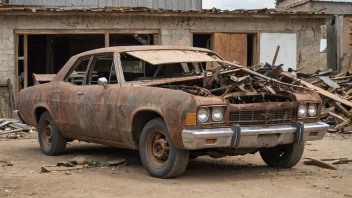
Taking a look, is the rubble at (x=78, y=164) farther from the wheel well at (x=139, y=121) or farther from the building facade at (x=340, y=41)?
the building facade at (x=340, y=41)

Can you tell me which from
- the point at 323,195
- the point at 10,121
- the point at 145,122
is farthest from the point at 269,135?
the point at 10,121

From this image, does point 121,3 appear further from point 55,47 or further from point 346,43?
point 346,43

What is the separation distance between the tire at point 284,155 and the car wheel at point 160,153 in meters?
1.57

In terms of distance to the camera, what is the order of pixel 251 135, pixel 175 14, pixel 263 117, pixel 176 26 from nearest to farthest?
pixel 251 135 → pixel 263 117 → pixel 175 14 → pixel 176 26

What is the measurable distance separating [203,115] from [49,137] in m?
3.77

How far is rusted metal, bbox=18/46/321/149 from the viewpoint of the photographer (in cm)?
639

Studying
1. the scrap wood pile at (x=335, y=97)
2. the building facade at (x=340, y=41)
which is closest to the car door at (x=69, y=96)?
the scrap wood pile at (x=335, y=97)

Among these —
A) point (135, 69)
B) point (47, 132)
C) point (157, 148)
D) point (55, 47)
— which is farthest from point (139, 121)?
point (55, 47)

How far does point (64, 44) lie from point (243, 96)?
17.6m

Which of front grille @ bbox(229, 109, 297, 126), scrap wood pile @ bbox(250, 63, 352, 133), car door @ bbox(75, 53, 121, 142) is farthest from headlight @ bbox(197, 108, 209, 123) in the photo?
scrap wood pile @ bbox(250, 63, 352, 133)

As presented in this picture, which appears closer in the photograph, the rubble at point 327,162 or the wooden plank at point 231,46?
the rubble at point 327,162

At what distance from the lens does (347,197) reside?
5.77m

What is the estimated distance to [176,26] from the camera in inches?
642

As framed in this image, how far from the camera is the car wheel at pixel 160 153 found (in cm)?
653
